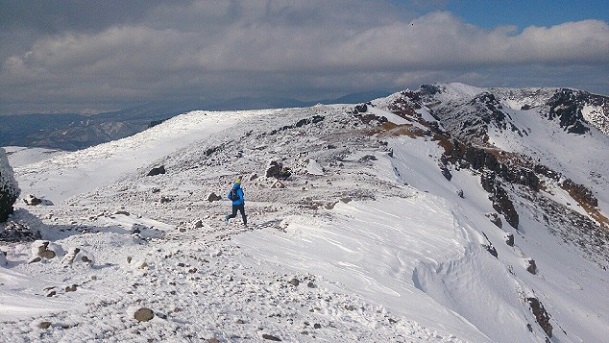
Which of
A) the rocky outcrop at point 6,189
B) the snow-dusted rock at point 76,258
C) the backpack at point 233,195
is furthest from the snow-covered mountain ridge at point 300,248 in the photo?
the backpack at point 233,195

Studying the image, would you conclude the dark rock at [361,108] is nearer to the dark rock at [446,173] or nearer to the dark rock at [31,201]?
the dark rock at [446,173]

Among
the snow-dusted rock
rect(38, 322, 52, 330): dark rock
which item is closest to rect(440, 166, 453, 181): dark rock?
the snow-dusted rock

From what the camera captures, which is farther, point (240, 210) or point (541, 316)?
point (541, 316)

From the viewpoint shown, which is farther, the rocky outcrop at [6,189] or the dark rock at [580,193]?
the dark rock at [580,193]

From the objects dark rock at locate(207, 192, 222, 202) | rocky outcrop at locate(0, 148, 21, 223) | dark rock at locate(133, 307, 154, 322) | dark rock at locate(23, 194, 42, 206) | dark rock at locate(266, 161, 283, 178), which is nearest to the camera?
dark rock at locate(133, 307, 154, 322)

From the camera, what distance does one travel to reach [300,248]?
603 inches

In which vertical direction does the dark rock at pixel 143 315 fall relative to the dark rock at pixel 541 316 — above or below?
above

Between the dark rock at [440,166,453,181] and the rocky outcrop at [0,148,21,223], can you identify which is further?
the dark rock at [440,166,453,181]

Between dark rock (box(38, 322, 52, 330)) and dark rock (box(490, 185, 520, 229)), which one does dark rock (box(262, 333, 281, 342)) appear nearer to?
dark rock (box(38, 322, 52, 330))

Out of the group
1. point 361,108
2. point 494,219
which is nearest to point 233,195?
point 494,219

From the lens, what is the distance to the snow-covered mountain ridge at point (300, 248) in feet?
29.8

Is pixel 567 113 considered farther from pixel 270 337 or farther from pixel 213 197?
pixel 270 337

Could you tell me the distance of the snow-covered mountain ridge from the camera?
9.07 metres

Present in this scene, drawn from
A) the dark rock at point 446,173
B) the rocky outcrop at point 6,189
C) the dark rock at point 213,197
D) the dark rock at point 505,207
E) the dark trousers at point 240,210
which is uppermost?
the rocky outcrop at point 6,189
